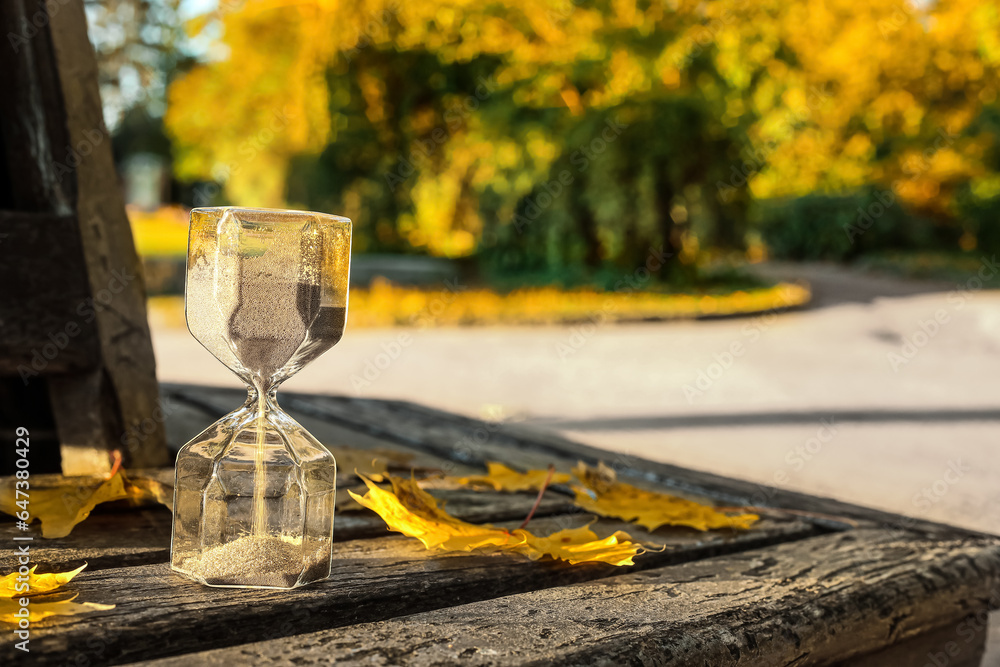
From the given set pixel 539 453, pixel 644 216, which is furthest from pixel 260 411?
pixel 644 216

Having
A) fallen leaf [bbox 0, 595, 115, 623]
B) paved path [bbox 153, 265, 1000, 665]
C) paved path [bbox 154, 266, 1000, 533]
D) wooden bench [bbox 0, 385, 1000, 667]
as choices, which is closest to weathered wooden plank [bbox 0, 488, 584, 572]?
wooden bench [bbox 0, 385, 1000, 667]

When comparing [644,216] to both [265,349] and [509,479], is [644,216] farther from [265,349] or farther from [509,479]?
[265,349]

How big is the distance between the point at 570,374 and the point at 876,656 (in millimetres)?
4713

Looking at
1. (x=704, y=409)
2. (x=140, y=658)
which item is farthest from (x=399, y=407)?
(x=704, y=409)

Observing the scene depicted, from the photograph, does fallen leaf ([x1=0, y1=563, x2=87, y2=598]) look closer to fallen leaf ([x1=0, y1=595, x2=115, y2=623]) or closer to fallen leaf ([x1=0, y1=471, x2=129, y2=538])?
fallen leaf ([x1=0, y1=595, x2=115, y2=623])

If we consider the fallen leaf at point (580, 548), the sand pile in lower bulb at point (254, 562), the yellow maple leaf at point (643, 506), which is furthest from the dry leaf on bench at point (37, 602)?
the yellow maple leaf at point (643, 506)

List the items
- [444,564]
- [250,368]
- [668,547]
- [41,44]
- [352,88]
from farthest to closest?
[352,88], [41,44], [668,547], [444,564], [250,368]

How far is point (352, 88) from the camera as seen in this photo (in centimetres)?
1245

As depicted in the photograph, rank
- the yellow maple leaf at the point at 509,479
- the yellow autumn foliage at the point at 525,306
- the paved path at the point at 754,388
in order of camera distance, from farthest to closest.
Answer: the yellow autumn foliage at the point at 525,306 < the paved path at the point at 754,388 < the yellow maple leaf at the point at 509,479

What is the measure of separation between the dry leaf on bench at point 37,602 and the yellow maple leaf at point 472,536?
1.08 ft

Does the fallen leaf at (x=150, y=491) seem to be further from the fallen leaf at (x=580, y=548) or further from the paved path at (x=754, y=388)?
the paved path at (x=754, y=388)

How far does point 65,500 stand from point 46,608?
1.46 ft

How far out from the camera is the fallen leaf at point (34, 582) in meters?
0.92

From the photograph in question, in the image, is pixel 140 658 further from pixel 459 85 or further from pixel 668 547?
pixel 459 85
